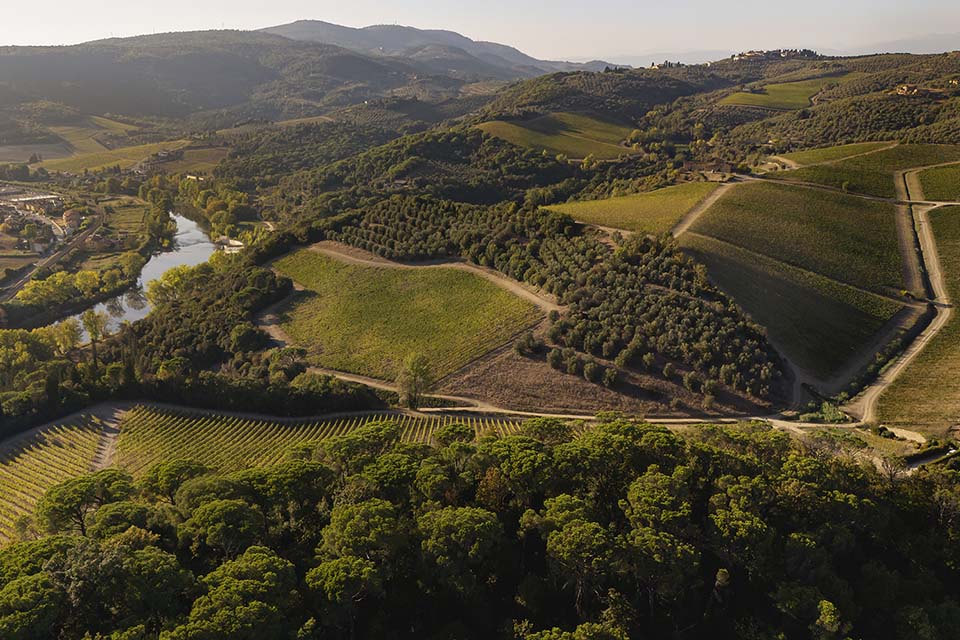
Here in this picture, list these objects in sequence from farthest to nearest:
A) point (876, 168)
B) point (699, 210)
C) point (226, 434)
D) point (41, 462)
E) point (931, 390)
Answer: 1. point (876, 168)
2. point (699, 210)
3. point (931, 390)
4. point (226, 434)
5. point (41, 462)

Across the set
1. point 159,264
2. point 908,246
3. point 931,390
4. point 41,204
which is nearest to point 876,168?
point 908,246

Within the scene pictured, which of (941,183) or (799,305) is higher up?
(941,183)

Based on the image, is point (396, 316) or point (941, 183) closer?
point (396, 316)

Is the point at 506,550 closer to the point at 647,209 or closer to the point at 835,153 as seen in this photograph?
the point at 647,209

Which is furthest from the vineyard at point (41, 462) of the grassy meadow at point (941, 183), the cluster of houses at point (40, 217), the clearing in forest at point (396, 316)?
the grassy meadow at point (941, 183)

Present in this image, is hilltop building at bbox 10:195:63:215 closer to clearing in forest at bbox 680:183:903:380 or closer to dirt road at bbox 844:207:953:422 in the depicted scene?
clearing in forest at bbox 680:183:903:380

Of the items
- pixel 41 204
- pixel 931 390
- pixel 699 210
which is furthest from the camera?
pixel 41 204
